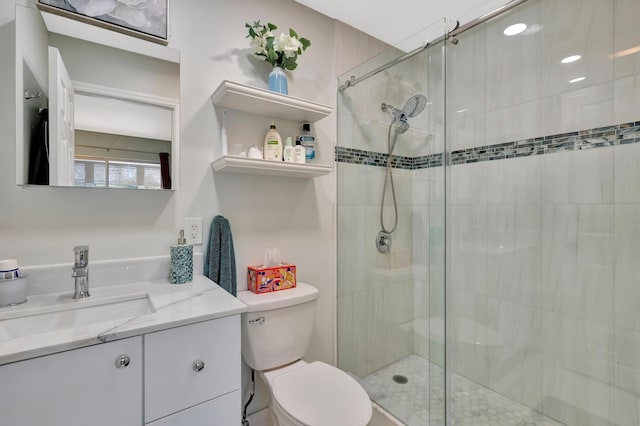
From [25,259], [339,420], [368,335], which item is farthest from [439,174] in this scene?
[25,259]

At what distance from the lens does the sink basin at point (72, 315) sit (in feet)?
2.91

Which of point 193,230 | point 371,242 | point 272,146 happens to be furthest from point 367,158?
point 193,230

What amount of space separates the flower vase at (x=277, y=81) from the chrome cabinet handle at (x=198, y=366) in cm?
122

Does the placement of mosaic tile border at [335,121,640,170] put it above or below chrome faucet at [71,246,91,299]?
above

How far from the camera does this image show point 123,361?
0.83m

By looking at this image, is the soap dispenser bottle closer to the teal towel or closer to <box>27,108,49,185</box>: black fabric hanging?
the teal towel

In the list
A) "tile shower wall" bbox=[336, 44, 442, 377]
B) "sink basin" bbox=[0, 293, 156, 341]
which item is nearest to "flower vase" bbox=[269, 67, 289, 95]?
"tile shower wall" bbox=[336, 44, 442, 377]

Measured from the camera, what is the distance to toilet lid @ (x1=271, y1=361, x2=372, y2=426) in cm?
113

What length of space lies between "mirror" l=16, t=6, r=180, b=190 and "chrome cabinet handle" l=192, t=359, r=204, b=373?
76 cm

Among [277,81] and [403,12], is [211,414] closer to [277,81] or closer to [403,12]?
[277,81]

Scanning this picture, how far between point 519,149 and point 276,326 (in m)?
1.53

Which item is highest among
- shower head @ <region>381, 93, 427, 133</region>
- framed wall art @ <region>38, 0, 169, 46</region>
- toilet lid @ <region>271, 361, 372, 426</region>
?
framed wall art @ <region>38, 0, 169, 46</region>

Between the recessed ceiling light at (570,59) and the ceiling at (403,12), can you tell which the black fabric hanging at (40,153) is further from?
the recessed ceiling light at (570,59)

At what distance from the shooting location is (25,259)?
1109mm
